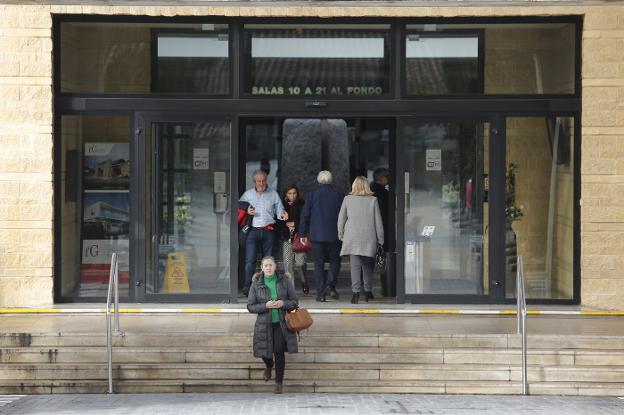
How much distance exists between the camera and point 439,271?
17.3 m

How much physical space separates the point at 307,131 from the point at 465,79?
11.1 m

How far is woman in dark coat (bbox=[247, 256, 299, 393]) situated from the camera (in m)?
13.5

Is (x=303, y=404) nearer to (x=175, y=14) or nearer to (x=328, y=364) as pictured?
(x=328, y=364)

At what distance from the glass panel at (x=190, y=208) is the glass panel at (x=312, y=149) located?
6272 millimetres

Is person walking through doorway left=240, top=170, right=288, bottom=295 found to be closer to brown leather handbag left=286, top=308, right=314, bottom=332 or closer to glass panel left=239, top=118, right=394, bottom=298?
brown leather handbag left=286, top=308, right=314, bottom=332

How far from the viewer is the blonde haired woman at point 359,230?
17.1m

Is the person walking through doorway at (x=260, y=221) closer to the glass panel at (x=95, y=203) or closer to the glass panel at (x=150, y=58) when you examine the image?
the glass panel at (x=150, y=58)

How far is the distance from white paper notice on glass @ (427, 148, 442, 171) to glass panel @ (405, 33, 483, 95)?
28.4 inches

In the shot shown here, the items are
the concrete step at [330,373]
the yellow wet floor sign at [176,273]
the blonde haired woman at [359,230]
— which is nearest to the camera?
the concrete step at [330,373]

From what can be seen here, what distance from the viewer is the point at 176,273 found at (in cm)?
1739

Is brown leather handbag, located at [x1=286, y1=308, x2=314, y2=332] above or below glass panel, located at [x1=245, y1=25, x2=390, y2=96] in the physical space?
below

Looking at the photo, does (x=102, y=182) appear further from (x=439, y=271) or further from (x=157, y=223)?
(x=439, y=271)

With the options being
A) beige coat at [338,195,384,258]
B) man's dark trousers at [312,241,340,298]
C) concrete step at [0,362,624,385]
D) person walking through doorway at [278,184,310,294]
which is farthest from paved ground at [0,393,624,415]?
person walking through doorway at [278,184,310,294]

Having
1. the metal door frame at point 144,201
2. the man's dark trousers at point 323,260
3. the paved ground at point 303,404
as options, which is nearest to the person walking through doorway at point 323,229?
the man's dark trousers at point 323,260
